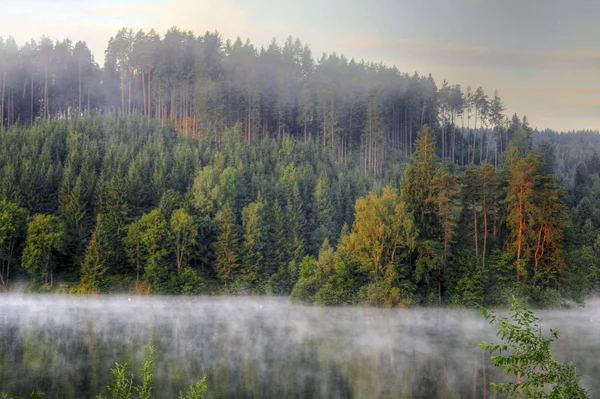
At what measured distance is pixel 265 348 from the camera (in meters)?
53.7

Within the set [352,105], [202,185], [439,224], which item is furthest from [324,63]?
[439,224]

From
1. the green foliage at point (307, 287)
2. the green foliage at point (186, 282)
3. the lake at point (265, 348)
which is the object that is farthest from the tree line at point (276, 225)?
the lake at point (265, 348)

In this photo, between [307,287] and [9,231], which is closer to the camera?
[307,287]

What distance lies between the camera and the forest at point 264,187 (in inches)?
3255

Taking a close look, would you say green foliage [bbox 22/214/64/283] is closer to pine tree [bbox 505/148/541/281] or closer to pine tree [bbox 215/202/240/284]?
pine tree [bbox 215/202/240/284]

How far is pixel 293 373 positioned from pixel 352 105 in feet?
323

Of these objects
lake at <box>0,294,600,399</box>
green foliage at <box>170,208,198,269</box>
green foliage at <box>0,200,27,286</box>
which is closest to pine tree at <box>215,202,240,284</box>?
green foliage at <box>170,208,198,269</box>

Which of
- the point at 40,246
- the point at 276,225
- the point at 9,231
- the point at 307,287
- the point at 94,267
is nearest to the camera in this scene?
the point at 307,287

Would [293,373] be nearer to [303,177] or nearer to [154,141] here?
[303,177]

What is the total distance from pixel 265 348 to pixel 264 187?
53128 millimetres

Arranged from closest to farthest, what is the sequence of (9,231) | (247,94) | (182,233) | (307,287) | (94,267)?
(307,287), (94,267), (9,231), (182,233), (247,94)

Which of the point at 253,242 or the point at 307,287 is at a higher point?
the point at 253,242

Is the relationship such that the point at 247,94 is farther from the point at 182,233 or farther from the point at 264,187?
the point at 182,233

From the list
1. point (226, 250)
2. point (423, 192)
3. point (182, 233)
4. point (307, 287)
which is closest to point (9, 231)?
point (182, 233)
